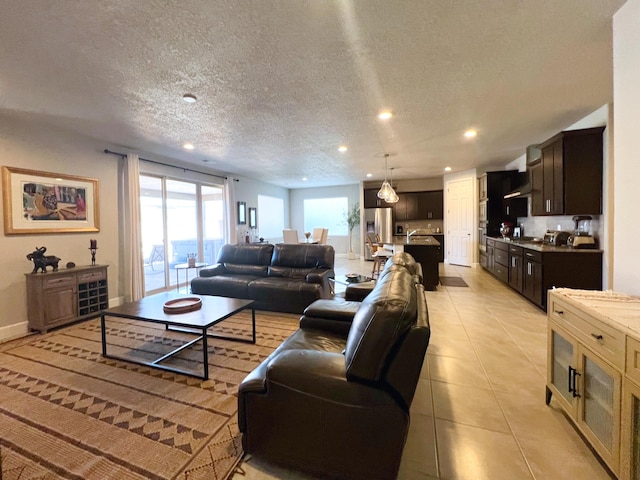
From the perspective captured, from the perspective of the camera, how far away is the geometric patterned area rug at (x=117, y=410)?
150cm

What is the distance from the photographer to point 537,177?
14.8 feet

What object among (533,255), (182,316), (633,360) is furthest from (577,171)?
(182,316)

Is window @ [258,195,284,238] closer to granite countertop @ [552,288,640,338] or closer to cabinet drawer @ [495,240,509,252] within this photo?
cabinet drawer @ [495,240,509,252]

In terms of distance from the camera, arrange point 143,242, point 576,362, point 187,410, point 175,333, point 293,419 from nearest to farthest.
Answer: point 293,419 < point 576,362 < point 187,410 < point 175,333 < point 143,242

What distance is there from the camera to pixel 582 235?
3.89 metres

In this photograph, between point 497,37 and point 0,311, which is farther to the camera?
point 0,311

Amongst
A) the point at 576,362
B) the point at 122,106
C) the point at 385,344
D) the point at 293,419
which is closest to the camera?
the point at 385,344

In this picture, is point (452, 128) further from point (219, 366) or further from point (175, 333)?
point (175, 333)

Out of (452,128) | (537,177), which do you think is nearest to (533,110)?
(452,128)

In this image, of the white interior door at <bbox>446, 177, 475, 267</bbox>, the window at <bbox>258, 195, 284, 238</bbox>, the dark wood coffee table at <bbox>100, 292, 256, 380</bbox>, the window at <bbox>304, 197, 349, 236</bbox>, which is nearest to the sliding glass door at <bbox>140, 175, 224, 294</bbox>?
the window at <bbox>258, 195, 284, 238</bbox>

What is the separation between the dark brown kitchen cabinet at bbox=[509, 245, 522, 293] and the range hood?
3.99 feet

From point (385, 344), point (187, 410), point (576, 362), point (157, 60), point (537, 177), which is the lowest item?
point (187, 410)

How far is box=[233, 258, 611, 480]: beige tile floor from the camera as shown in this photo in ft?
4.75

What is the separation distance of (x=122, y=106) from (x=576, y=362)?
444 cm
